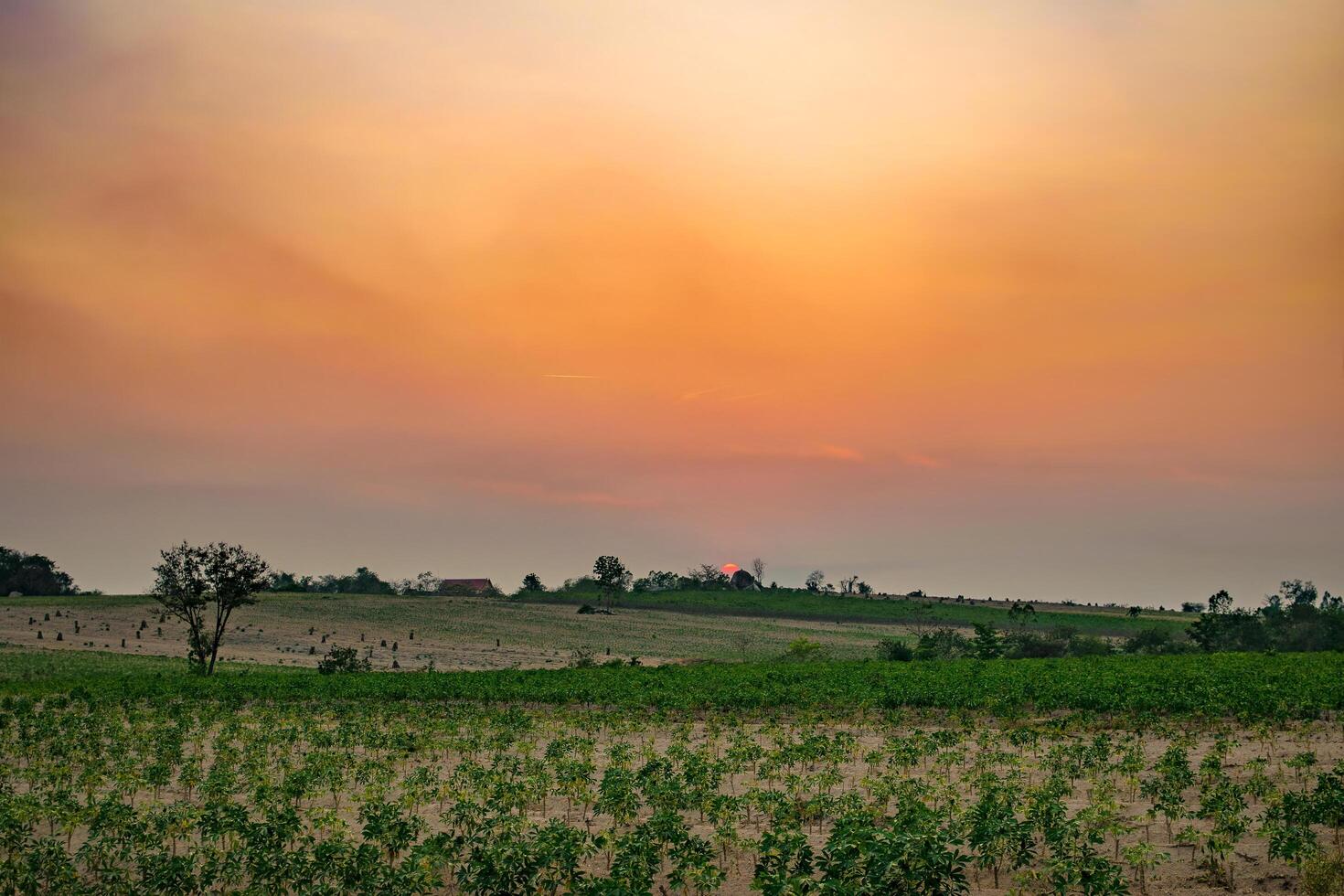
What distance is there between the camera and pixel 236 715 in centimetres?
3597

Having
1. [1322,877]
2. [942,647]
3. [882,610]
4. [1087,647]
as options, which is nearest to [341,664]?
[942,647]

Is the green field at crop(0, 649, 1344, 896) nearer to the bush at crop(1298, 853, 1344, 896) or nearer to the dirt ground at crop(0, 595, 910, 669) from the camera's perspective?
the bush at crop(1298, 853, 1344, 896)

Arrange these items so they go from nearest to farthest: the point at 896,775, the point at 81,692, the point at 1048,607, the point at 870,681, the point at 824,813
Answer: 1. the point at 824,813
2. the point at 896,775
3. the point at 81,692
4. the point at 870,681
5. the point at 1048,607

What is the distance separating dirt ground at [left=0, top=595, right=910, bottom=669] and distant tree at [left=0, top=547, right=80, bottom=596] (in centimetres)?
5832

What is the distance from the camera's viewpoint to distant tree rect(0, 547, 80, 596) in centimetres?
17738

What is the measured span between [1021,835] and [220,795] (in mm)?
16030

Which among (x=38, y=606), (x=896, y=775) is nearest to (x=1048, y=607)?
(x=38, y=606)

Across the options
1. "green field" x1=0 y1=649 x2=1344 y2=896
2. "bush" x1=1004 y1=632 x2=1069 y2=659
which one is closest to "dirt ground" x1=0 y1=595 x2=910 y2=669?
"bush" x1=1004 y1=632 x2=1069 y2=659

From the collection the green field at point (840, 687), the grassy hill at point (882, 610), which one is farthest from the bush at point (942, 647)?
the grassy hill at point (882, 610)

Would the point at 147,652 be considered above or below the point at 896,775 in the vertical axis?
below

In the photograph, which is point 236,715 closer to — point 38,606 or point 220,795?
point 220,795

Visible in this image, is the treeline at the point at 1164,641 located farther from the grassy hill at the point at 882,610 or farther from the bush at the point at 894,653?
the grassy hill at the point at 882,610

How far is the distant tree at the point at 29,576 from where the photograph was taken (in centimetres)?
17738

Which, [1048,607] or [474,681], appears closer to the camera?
[474,681]
